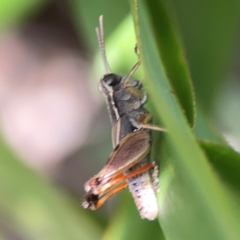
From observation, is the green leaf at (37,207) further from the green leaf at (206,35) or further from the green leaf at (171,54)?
the green leaf at (171,54)

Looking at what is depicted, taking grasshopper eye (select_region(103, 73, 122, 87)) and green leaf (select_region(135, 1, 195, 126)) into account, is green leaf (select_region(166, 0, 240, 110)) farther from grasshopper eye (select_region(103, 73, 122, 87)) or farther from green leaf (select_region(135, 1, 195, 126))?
green leaf (select_region(135, 1, 195, 126))

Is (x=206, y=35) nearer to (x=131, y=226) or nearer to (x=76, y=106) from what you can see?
(x=131, y=226)

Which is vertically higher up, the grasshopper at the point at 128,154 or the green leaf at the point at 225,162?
the grasshopper at the point at 128,154

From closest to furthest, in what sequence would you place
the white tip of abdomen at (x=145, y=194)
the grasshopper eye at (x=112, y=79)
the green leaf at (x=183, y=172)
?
the green leaf at (x=183, y=172)
the white tip of abdomen at (x=145, y=194)
the grasshopper eye at (x=112, y=79)

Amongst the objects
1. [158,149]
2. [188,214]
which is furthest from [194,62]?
[188,214]

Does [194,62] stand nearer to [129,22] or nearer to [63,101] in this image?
[129,22]

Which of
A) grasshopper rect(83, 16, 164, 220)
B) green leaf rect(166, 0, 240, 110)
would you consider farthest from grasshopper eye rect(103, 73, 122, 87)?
green leaf rect(166, 0, 240, 110)

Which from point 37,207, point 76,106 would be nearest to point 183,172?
point 37,207

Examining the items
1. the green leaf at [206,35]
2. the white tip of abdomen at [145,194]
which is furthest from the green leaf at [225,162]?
the green leaf at [206,35]
